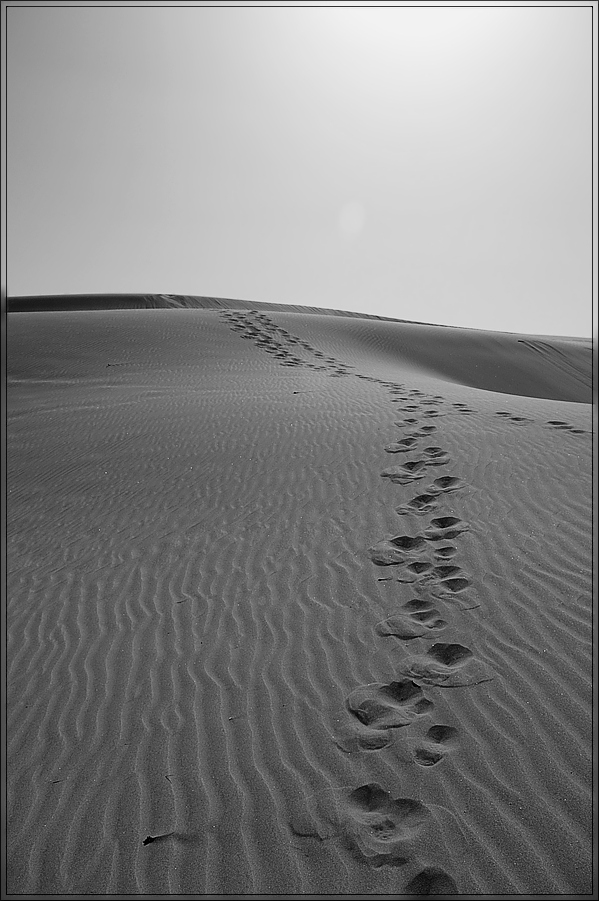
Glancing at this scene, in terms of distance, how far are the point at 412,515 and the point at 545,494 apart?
→ 1.33 metres

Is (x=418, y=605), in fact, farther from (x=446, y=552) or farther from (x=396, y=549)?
(x=396, y=549)

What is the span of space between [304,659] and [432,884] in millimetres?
1633

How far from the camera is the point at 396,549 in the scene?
527 cm

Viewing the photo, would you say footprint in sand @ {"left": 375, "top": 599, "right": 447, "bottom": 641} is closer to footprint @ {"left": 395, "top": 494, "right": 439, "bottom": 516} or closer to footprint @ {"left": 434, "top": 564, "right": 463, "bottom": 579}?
footprint @ {"left": 434, "top": 564, "right": 463, "bottom": 579}

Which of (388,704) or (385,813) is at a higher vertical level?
(388,704)

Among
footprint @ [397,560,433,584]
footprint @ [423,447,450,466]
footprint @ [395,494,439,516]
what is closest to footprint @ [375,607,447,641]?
footprint @ [397,560,433,584]

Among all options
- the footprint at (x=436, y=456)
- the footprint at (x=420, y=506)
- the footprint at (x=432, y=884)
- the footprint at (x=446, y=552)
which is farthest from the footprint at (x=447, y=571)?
the footprint at (x=436, y=456)

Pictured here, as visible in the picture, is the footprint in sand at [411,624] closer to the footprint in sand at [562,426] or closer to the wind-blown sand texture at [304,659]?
the wind-blown sand texture at [304,659]

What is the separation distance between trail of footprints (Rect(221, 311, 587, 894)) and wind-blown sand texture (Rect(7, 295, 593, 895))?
0.01m

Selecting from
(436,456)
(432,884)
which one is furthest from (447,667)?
(436,456)

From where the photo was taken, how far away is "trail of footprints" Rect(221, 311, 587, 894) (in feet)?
8.87

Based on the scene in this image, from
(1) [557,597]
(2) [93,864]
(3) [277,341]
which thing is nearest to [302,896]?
(2) [93,864]

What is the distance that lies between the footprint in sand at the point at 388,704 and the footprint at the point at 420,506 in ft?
8.27

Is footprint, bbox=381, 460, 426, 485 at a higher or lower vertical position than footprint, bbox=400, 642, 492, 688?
higher
